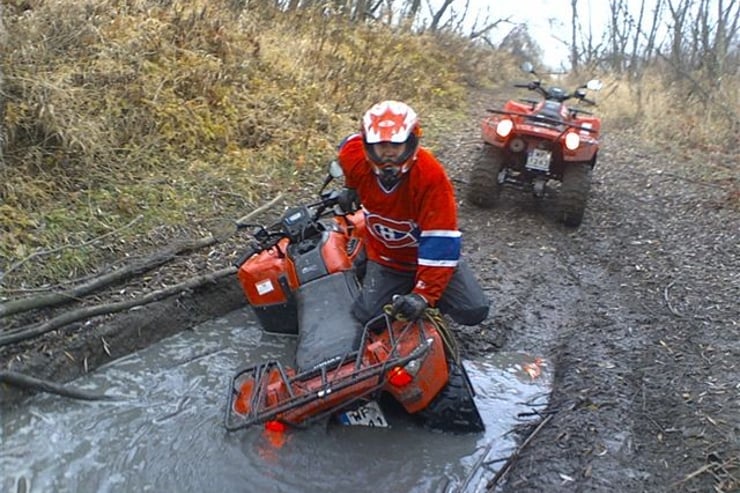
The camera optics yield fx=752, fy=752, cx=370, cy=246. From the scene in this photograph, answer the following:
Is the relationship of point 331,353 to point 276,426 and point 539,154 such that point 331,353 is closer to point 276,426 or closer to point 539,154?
point 276,426

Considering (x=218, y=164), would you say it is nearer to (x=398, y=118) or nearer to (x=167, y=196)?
(x=167, y=196)


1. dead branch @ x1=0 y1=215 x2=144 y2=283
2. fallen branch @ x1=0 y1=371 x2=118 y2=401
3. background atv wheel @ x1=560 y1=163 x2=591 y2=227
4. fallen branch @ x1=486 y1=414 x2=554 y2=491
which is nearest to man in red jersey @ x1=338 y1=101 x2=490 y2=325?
fallen branch @ x1=486 y1=414 x2=554 y2=491

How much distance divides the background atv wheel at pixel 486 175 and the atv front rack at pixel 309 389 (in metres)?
3.83

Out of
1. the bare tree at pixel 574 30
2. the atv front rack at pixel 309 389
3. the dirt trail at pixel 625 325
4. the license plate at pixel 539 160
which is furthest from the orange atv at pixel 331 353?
the bare tree at pixel 574 30

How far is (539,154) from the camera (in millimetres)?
7066

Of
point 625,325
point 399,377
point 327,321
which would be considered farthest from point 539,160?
point 399,377

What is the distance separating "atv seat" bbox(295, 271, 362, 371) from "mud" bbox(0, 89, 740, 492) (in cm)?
Result: 100

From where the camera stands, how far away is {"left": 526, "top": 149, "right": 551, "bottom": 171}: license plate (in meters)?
7.05

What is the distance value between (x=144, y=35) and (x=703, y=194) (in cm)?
623

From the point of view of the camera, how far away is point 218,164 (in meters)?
6.95

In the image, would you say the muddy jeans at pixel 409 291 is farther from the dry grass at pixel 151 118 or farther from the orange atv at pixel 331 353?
the dry grass at pixel 151 118

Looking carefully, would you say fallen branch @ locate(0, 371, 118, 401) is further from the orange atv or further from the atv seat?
the atv seat

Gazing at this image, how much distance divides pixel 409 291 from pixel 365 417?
0.76 meters

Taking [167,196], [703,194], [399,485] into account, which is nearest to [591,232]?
[703,194]
